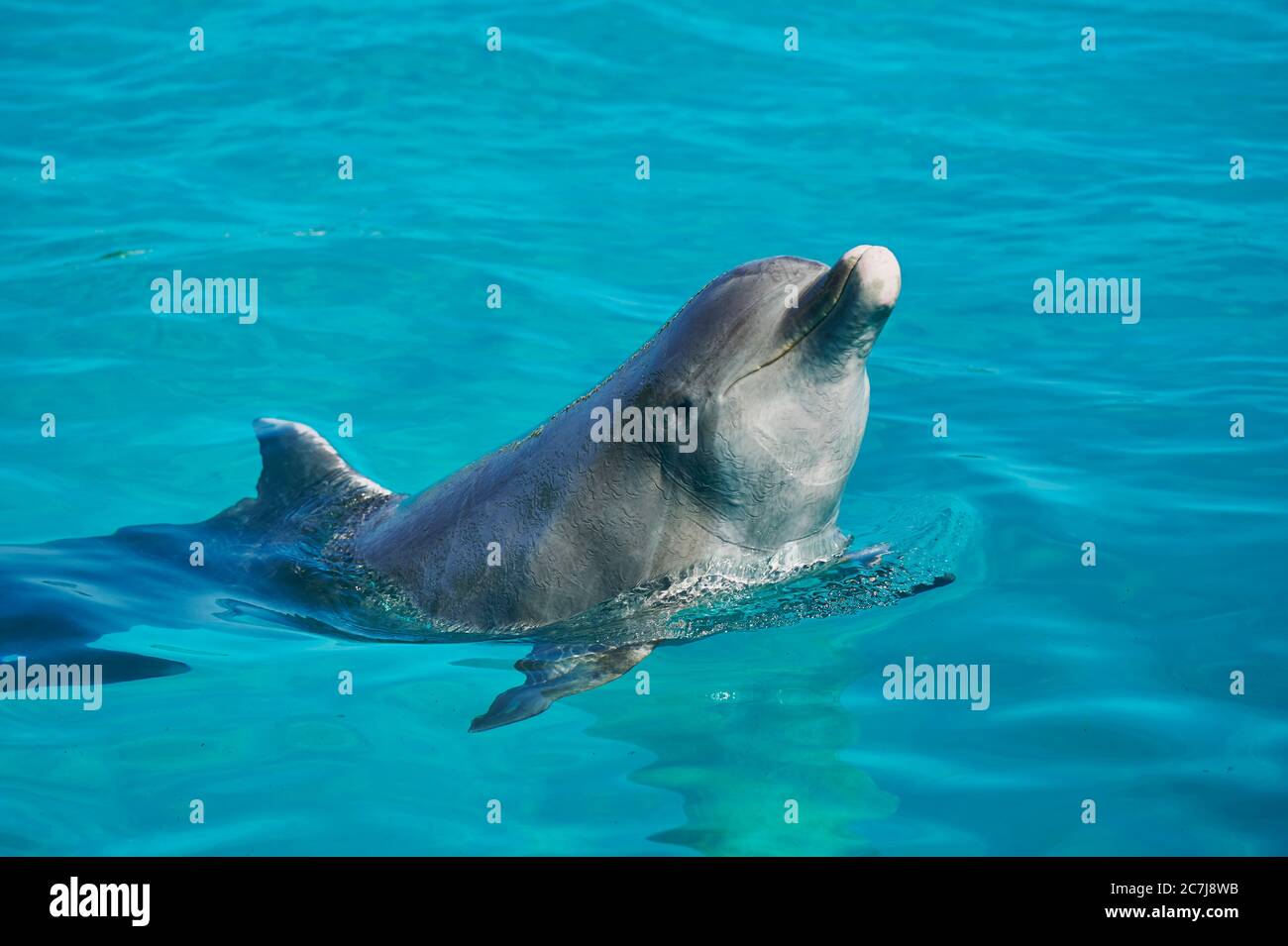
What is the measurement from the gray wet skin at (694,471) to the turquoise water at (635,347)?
0.43 m

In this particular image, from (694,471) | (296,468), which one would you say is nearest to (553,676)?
(694,471)

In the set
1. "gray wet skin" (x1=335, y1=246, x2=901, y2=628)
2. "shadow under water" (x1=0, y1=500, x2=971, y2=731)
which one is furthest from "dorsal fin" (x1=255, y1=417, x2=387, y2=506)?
"gray wet skin" (x1=335, y1=246, x2=901, y2=628)

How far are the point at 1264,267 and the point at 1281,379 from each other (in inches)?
88.6

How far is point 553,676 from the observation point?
20.3ft

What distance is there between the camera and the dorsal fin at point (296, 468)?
838 centimetres

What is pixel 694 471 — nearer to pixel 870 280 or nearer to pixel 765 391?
pixel 765 391

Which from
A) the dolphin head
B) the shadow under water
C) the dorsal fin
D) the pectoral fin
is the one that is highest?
the dorsal fin

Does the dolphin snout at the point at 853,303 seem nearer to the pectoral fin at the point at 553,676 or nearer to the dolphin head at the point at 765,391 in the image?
the dolphin head at the point at 765,391

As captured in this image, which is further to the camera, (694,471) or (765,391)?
(694,471)

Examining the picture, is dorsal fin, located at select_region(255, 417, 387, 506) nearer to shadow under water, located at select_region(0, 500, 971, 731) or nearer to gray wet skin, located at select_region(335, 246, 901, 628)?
shadow under water, located at select_region(0, 500, 971, 731)

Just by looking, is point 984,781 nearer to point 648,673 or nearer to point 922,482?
point 648,673

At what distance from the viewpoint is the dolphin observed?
6.18 meters

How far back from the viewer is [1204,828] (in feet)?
17.8

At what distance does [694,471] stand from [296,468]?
2.96 m
